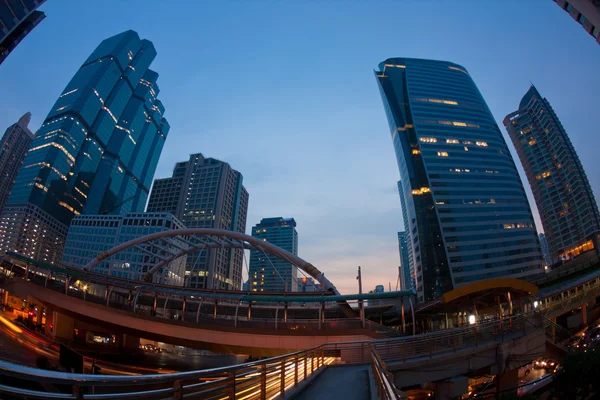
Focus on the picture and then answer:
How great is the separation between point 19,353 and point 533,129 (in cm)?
20616

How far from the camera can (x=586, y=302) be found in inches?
1261

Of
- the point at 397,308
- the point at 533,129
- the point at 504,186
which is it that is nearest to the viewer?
the point at 397,308

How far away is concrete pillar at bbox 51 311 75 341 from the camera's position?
135 feet

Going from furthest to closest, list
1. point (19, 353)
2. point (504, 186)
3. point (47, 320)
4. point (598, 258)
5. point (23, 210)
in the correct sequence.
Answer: point (23, 210), point (504, 186), point (598, 258), point (47, 320), point (19, 353)

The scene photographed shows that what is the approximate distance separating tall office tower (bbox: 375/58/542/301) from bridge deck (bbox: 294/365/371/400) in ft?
301

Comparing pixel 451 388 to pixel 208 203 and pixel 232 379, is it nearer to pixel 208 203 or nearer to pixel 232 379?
pixel 232 379

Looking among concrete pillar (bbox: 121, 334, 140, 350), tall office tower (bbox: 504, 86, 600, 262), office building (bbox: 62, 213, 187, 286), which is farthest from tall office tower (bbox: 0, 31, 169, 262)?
tall office tower (bbox: 504, 86, 600, 262)

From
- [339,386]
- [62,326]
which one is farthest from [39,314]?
[339,386]

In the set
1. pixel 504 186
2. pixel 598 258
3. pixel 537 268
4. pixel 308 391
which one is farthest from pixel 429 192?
pixel 308 391

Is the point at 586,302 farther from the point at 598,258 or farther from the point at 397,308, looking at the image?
the point at 598,258

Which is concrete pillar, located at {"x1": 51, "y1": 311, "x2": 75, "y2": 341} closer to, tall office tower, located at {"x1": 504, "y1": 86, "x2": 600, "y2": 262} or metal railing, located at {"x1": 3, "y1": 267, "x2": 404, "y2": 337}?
metal railing, located at {"x1": 3, "y1": 267, "x2": 404, "y2": 337}

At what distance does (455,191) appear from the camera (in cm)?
10881

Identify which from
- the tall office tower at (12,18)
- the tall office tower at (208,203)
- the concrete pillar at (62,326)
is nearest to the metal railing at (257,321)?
the concrete pillar at (62,326)

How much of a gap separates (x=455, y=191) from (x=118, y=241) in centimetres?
11488
